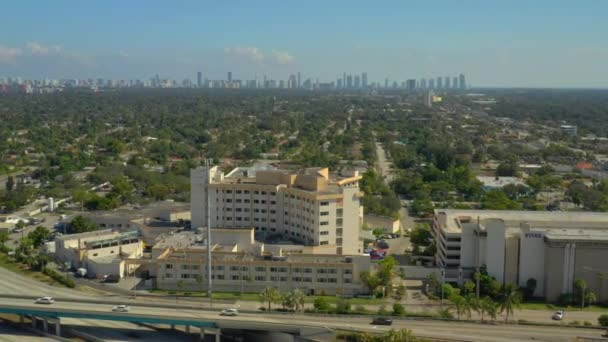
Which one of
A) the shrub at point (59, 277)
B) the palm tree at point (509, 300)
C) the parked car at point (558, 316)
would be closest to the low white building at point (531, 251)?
the palm tree at point (509, 300)

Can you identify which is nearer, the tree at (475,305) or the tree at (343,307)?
the tree at (475,305)

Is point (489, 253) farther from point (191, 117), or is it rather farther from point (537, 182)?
point (191, 117)

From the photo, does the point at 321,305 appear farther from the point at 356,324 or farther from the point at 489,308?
the point at 489,308

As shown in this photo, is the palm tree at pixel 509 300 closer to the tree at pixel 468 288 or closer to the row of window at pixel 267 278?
the tree at pixel 468 288

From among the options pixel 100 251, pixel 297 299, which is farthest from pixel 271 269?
pixel 100 251

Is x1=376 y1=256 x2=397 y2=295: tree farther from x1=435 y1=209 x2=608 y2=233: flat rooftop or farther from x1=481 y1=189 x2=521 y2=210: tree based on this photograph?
x1=481 y1=189 x2=521 y2=210: tree

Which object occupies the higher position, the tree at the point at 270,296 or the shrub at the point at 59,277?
the tree at the point at 270,296
